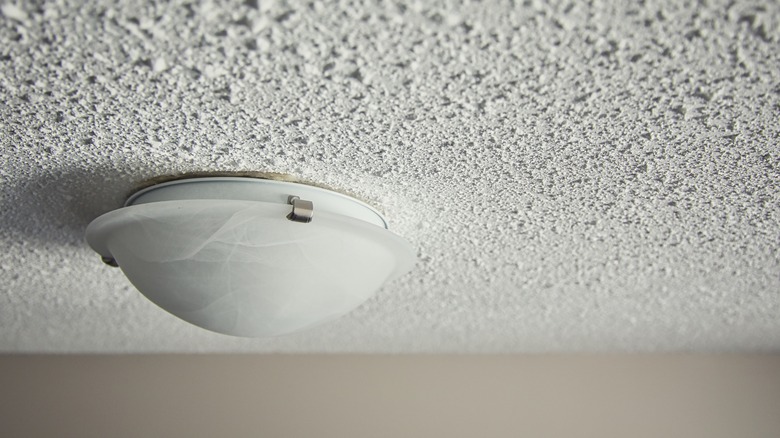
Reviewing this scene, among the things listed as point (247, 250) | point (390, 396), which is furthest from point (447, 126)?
point (390, 396)

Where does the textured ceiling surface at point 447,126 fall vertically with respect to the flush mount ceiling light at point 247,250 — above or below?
above

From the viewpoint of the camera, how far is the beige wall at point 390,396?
5.32 ft

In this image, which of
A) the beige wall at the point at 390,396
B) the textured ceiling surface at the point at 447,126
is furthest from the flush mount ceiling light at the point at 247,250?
the beige wall at the point at 390,396

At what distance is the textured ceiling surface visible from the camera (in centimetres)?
54

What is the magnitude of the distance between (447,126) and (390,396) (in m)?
1.16

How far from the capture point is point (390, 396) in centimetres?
170

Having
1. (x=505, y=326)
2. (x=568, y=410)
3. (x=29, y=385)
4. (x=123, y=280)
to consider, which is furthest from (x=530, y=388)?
(x=29, y=385)

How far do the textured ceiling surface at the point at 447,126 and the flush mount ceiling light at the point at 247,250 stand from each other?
0.12 feet

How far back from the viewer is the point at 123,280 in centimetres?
115

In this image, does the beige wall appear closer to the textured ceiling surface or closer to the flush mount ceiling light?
the textured ceiling surface

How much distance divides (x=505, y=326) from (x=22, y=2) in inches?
46.2

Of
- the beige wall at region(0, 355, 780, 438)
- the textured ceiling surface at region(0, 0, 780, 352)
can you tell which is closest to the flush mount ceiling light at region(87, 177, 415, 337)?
the textured ceiling surface at region(0, 0, 780, 352)

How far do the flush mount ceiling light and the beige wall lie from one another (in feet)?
2.94

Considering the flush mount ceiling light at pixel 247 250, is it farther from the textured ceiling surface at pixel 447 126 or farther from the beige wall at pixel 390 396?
the beige wall at pixel 390 396
